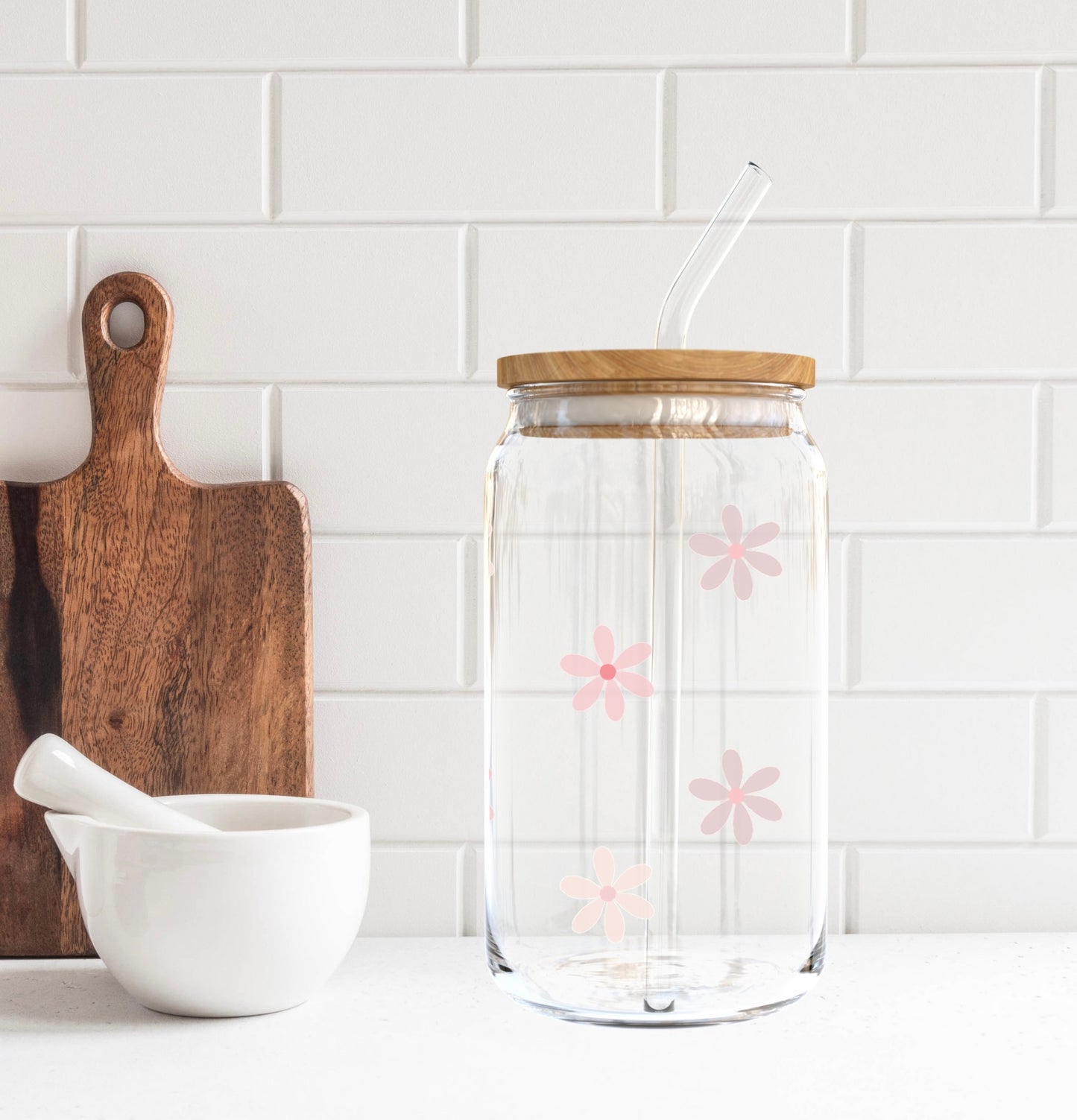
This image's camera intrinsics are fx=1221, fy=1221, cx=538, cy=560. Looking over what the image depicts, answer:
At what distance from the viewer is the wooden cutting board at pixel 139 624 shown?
31.8 inches

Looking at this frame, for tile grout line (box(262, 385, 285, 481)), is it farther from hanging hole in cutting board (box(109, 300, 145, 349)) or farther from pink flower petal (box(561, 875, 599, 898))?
pink flower petal (box(561, 875, 599, 898))

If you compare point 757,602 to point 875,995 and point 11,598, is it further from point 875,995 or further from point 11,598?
point 11,598

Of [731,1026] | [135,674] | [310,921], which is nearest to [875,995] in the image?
[731,1026]

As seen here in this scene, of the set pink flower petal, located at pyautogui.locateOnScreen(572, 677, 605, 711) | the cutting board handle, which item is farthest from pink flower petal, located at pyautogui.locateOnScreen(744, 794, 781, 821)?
the cutting board handle

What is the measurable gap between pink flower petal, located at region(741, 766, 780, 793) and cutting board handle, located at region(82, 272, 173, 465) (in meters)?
0.43

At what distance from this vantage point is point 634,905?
675mm

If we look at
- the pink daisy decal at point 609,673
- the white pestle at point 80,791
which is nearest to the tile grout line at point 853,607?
the pink daisy decal at point 609,673

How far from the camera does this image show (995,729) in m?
0.85

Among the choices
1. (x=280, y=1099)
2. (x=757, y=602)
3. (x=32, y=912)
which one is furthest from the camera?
(x=32, y=912)

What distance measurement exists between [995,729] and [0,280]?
747 millimetres

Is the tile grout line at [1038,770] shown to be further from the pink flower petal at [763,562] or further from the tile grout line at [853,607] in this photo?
the pink flower petal at [763,562]

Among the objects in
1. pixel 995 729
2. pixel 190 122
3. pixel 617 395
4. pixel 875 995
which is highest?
pixel 190 122

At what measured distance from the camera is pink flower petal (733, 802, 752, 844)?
0.68 m

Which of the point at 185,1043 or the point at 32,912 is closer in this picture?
the point at 185,1043
